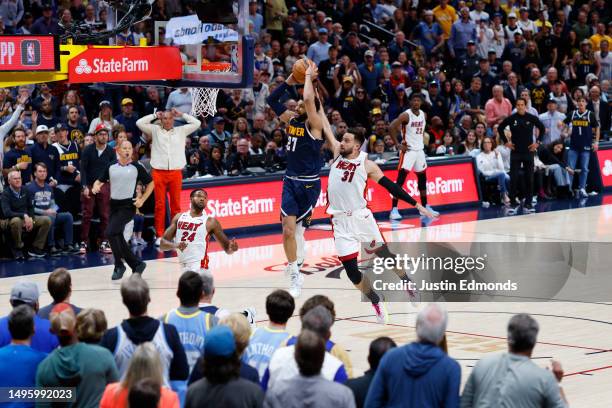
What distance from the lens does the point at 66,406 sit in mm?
6938

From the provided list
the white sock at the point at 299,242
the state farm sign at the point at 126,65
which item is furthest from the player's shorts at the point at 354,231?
the state farm sign at the point at 126,65

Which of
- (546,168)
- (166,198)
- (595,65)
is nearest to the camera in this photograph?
(166,198)

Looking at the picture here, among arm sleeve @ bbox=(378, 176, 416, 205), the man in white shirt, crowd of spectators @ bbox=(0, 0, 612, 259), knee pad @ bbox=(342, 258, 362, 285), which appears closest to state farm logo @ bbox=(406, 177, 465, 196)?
crowd of spectators @ bbox=(0, 0, 612, 259)

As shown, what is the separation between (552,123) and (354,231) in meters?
12.8

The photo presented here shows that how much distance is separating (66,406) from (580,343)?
6.74 metres

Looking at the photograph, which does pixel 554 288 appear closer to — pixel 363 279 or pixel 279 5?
pixel 363 279

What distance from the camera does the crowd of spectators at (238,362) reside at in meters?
6.37

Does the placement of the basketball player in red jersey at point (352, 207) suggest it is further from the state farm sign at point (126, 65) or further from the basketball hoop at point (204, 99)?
the basketball hoop at point (204, 99)

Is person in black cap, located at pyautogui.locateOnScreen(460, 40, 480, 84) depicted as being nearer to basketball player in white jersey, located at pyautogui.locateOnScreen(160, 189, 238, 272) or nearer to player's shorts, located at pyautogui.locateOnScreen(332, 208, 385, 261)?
player's shorts, located at pyautogui.locateOnScreen(332, 208, 385, 261)

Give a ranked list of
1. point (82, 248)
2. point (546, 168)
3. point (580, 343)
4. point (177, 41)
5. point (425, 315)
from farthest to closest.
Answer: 1. point (546, 168)
2. point (82, 248)
3. point (177, 41)
4. point (580, 343)
5. point (425, 315)

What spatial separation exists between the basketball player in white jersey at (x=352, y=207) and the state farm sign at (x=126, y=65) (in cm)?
245

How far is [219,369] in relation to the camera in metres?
6.41

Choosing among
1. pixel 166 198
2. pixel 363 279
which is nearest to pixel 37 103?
pixel 166 198

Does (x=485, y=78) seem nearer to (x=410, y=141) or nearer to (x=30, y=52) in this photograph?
(x=410, y=141)
